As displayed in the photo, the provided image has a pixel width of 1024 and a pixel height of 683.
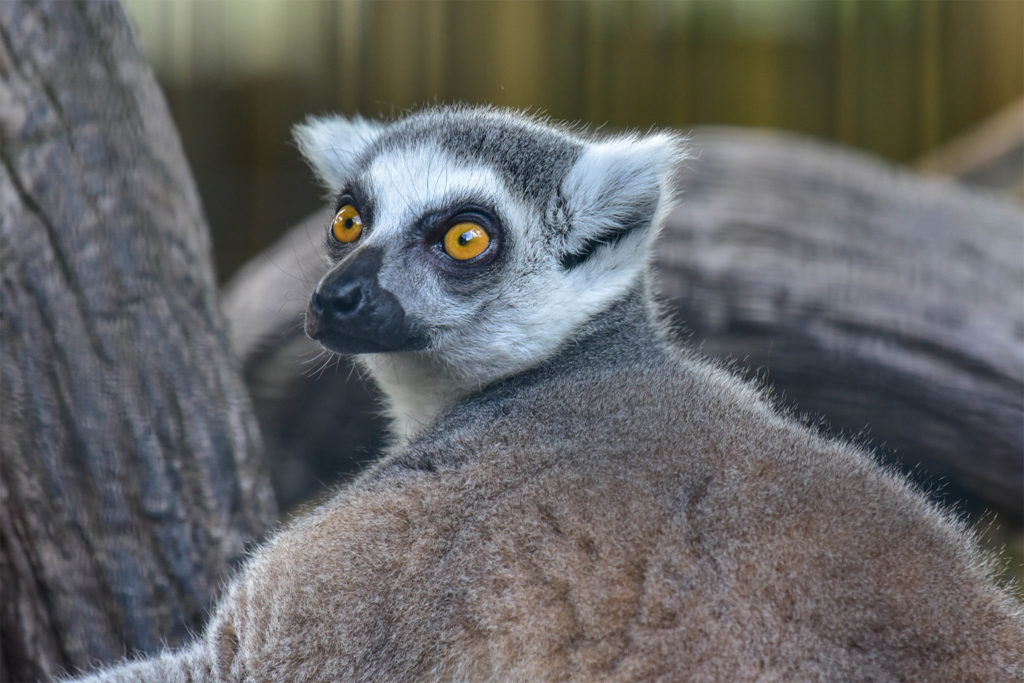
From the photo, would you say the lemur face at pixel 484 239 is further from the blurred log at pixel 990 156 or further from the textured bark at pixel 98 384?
the blurred log at pixel 990 156

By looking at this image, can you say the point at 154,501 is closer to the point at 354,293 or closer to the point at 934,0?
the point at 354,293

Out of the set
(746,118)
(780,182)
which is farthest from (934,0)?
(780,182)

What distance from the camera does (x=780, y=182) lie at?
16.5ft

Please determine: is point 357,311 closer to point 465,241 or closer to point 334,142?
point 465,241

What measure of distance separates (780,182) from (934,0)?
1752mm

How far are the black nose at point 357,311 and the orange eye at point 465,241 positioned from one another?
0.69ft

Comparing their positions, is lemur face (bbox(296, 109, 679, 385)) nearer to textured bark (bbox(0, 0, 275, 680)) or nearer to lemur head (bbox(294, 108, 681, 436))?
lemur head (bbox(294, 108, 681, 436))

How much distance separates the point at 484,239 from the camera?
8.91 feet

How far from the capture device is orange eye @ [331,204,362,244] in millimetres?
2891

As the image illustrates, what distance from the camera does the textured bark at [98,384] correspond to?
259 cm

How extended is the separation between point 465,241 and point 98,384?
1.15 metres

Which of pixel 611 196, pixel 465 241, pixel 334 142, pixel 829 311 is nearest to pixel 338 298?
pixel 465 241

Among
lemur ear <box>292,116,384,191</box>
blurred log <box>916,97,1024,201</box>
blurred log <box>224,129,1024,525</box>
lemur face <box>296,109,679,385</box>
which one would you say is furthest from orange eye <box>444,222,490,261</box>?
blurred log <box>916,97,1024,201</box>

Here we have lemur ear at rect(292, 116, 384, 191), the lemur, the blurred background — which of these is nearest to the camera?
the lemur
